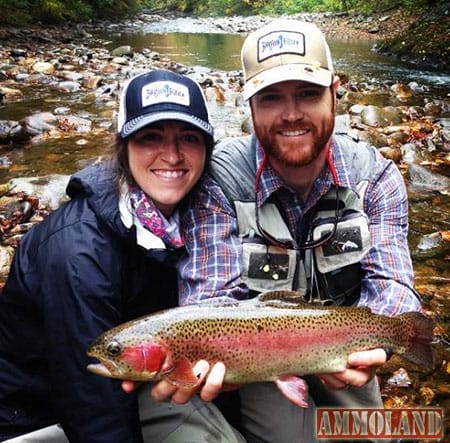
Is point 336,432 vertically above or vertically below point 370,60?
below

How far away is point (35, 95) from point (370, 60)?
10.7 m

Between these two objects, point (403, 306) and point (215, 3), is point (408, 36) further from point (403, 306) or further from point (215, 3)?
point (215, 3)

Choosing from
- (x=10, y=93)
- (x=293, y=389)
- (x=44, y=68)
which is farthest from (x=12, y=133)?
(x=293, y=389)

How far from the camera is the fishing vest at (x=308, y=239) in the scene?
258 cm

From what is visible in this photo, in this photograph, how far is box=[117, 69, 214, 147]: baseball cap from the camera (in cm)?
232

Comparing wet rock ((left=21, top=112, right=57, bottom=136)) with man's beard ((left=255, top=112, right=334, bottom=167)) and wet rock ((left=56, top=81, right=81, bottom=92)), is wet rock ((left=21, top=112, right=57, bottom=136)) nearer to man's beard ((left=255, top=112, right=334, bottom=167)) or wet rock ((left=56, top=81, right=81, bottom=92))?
wet rock ((left=56, top=81, right=81, bottom=92))

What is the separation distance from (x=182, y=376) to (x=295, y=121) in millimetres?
1273

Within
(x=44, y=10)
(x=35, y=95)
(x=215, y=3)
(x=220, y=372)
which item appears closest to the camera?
(x=220, y=372)

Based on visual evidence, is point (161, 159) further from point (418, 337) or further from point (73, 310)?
point (418, 337)

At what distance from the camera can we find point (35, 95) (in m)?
11.2

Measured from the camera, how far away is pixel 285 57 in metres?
2.57

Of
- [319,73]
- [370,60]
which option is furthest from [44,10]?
[319,73]

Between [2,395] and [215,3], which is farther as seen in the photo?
[215,3]

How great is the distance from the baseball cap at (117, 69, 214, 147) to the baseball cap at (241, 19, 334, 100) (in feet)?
0.97
